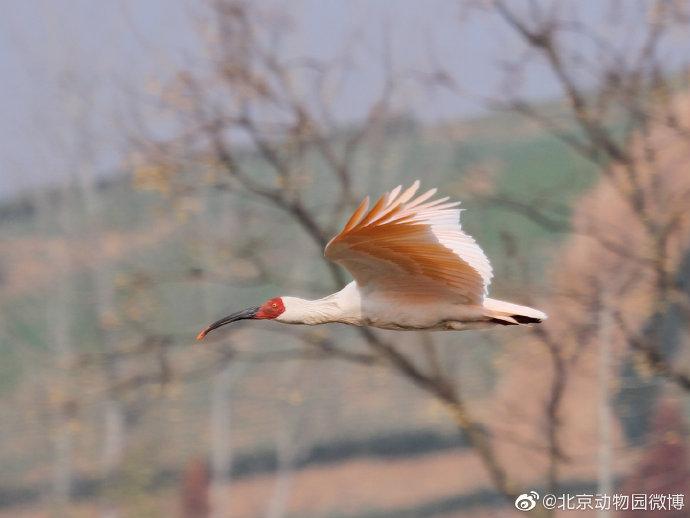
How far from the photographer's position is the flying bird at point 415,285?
6.69 meters

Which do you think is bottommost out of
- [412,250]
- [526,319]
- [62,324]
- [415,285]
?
[62,324]

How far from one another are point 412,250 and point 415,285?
36 centimetres

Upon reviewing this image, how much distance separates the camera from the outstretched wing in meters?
6.50

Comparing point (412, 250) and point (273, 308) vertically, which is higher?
point (412, 250)

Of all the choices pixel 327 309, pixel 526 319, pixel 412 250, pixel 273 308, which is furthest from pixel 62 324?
pixel 412 250

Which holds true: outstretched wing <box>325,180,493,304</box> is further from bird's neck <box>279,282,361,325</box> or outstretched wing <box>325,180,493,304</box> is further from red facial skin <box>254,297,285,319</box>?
red facial skin <box>254,297,285,319</box>

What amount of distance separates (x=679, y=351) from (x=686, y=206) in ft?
24.1

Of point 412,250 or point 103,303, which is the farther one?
point 103,303

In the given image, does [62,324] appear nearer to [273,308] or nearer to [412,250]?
[273,308]

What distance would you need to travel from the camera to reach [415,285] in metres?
7.11

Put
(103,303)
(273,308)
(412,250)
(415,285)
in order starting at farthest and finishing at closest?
(103,303)
(273,308)
(415,285)
(412,250)

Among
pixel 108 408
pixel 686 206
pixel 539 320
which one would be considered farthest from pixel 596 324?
pixel 108 408

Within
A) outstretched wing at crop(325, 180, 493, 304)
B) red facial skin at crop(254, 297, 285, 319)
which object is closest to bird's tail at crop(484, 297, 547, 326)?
outstretched wing at crop(325, 180, 493, 304)

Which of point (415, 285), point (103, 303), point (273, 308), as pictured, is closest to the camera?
point (415, 285)
